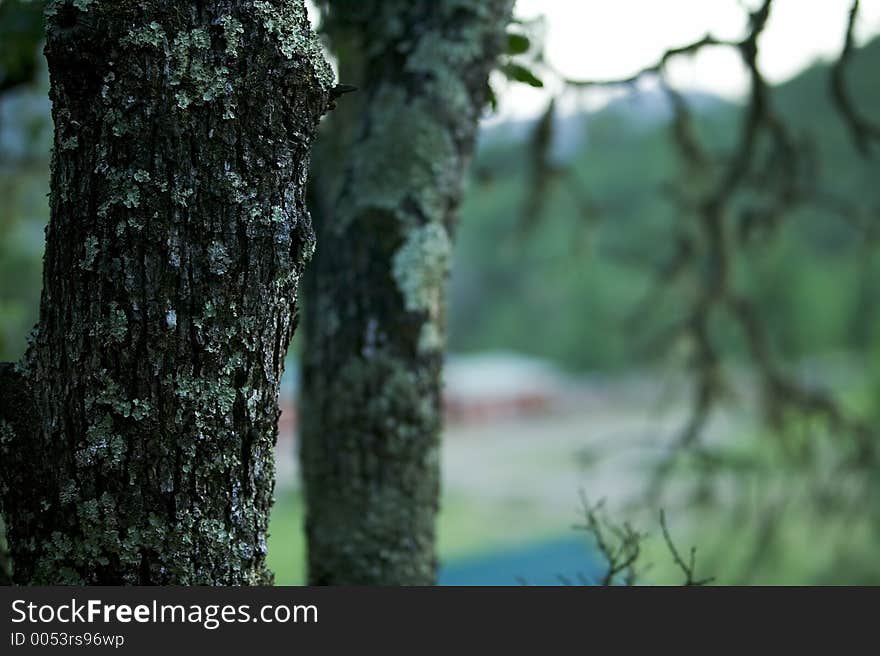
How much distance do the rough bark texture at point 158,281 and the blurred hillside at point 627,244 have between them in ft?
5.32

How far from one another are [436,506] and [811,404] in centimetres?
267

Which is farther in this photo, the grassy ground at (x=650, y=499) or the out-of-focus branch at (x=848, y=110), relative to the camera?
the grassy ground at (x=650, y=499)

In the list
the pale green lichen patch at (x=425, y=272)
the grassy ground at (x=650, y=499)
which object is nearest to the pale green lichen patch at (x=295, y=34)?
the pale green lichen patch at (x=425, y=272)

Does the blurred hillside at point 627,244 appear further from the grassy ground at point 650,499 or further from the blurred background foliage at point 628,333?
the grassy ground at point 650,499

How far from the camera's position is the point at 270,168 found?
3.81 feet

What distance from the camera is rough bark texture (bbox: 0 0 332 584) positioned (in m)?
1.12

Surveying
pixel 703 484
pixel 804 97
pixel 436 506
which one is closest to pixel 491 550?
pixel 804 97

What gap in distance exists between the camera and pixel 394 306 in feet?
6.09

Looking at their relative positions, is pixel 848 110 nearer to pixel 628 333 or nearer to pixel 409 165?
pixel 409 165

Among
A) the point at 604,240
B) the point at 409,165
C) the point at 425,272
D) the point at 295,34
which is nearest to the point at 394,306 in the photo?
the point at 425,272

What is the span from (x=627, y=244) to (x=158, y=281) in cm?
1838

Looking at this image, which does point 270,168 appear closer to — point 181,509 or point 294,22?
point 294,22

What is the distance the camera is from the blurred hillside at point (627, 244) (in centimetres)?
442

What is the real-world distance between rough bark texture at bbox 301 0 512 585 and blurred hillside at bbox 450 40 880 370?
0.83 meters
